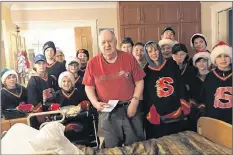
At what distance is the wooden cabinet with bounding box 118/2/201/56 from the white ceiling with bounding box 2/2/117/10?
0.31ft

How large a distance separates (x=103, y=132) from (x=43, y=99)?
0.37 metres

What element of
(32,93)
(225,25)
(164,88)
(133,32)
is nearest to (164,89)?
(164,88)

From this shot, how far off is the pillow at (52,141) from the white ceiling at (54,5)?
577 mm

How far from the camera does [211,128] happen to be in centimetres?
128

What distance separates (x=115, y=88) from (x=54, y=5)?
0.51 m

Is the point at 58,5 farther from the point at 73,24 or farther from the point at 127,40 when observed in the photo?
the point at 127,40

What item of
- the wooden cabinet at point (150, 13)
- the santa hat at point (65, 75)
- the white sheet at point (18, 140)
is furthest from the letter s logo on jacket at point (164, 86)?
the white sheet at point (18, 140)

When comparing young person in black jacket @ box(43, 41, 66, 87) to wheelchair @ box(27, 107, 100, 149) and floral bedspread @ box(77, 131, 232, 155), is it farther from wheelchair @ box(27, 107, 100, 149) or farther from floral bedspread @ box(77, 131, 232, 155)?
floral bedspread @ box(77, 131, 232, 155)

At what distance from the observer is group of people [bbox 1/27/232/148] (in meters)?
1.25

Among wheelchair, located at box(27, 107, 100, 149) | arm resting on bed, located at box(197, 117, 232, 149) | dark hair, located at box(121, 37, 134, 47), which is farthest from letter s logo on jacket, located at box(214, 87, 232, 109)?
wheelchair, located at box(27, 107, 100, 149)

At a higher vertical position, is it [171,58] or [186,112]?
[171,58]

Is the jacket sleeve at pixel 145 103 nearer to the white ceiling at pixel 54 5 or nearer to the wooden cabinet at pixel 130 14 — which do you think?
→ the wooden cabinet at pixel 130 14

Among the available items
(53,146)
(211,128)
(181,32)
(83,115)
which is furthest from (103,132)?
(181,32)

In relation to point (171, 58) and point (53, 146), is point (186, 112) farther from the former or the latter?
point (53, 146)
